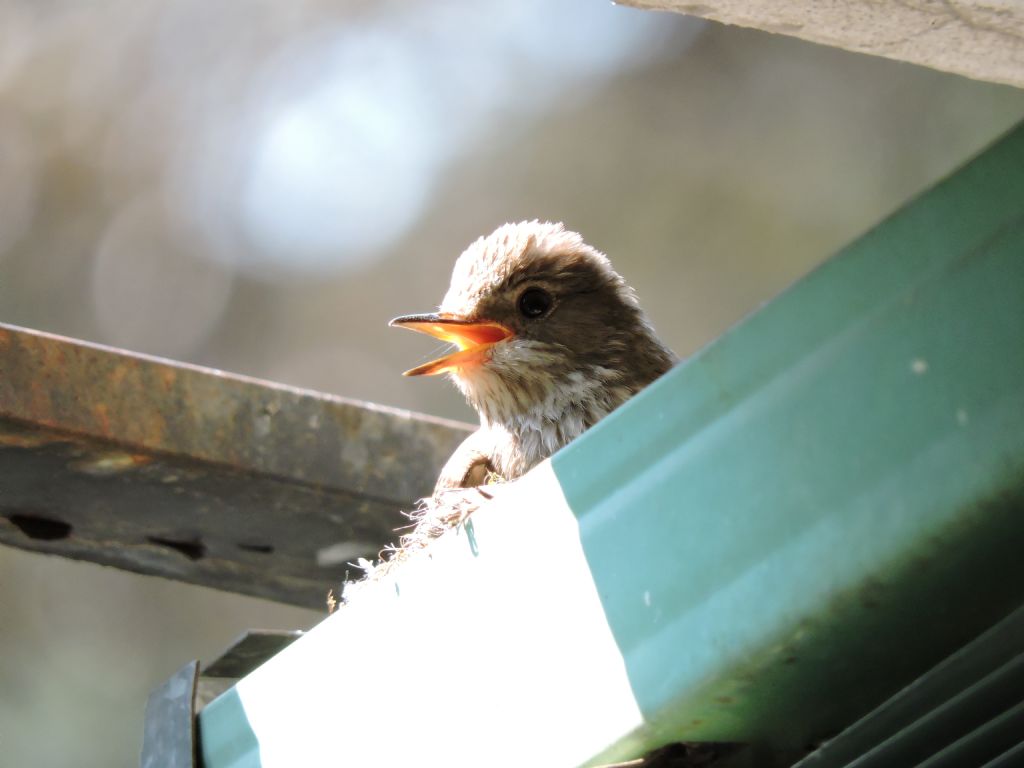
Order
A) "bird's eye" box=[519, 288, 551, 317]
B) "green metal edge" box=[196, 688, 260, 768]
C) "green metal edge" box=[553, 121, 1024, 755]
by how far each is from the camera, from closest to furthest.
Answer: "green metal edge" box=[553, 121, 1024, 755], "green metal edge" box=[196, 688, 260, 768], "bird's eye" box=[519, 288, 551, 317]

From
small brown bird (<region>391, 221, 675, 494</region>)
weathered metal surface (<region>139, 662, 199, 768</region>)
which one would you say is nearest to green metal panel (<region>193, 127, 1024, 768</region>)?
weathered metal surface (<region>139, 662, 199, 768</region>)

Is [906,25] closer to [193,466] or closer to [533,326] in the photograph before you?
[193,466]

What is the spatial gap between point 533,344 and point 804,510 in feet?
7.14

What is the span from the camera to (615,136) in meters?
9.54

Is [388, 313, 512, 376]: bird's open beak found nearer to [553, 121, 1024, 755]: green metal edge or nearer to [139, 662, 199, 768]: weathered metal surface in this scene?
[139, 662, 199, 768]: weathered metal surface

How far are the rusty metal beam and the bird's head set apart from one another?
199 millimetres

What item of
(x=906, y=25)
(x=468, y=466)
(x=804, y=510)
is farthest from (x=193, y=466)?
(x=906, y=25)

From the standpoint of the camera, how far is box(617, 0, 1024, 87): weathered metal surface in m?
1.79

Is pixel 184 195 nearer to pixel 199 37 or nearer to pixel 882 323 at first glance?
pixel 199 37

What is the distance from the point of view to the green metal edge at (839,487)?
5.50 feet

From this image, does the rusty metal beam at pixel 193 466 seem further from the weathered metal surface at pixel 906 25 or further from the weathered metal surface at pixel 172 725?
the weathered metal surface at pixel 906 25

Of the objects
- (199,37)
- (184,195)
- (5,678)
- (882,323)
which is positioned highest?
(199,37)

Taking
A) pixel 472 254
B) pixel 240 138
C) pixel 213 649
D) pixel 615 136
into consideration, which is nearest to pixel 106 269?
pixel 240 138

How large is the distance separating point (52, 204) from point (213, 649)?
114 inches
